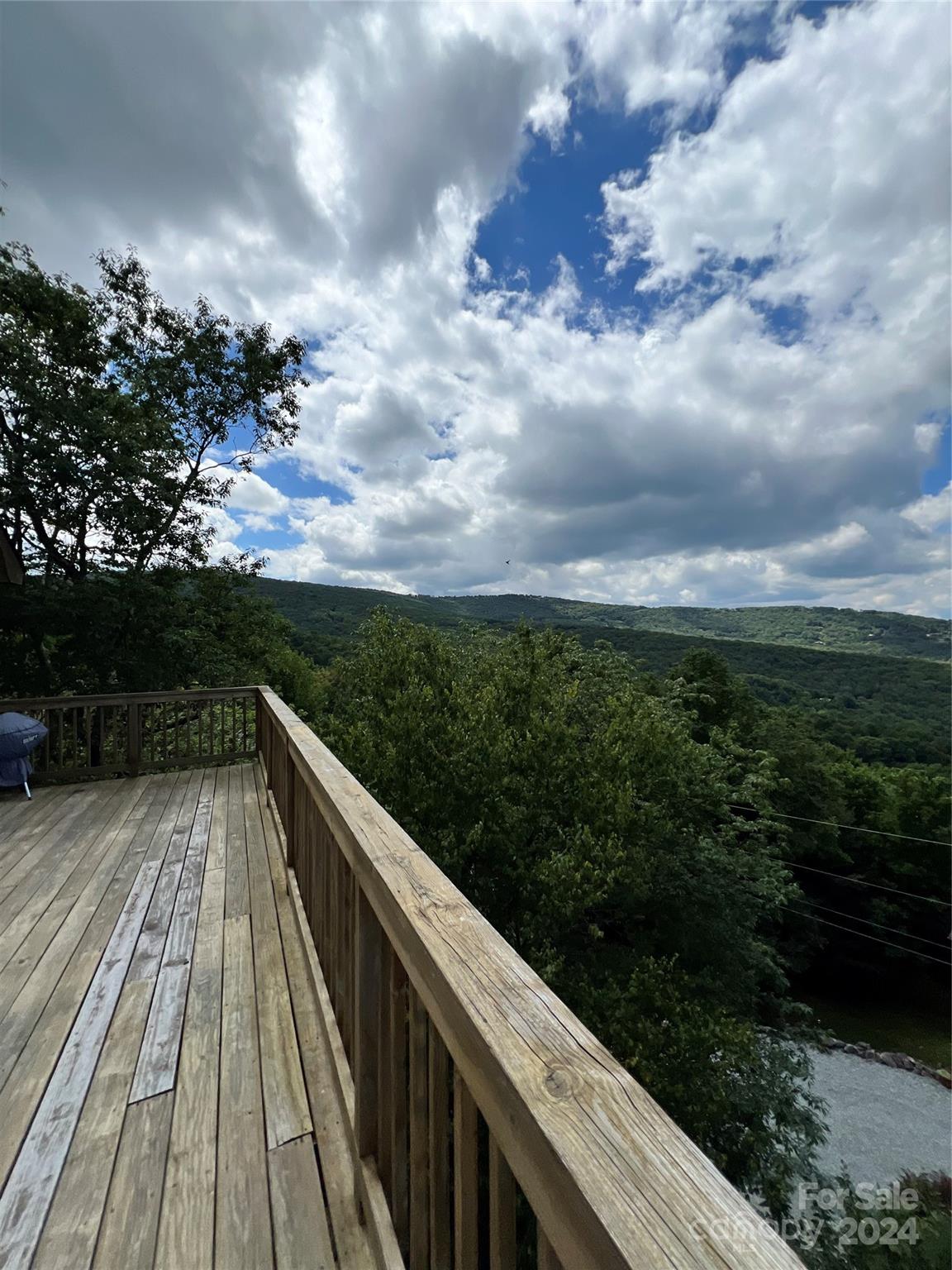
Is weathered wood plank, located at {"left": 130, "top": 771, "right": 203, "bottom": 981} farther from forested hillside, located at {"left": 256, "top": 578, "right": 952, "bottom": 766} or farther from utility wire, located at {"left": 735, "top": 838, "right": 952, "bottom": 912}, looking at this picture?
utility wire, located at {"left": 735, "top": 838, "right": 952, "bottom": 912}

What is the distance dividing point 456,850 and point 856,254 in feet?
51.0

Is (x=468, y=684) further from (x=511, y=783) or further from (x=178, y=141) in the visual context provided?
(x=178, y=141)

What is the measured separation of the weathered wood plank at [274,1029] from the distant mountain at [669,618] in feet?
115

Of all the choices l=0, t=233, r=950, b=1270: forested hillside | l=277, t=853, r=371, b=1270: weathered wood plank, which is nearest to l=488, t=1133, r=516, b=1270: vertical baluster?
l=277, t=853, r=371, b=1270: weathered wood plank

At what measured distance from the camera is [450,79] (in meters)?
7.13

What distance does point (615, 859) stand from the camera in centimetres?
745

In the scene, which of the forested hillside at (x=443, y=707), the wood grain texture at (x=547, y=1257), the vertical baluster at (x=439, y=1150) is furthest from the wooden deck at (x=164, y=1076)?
the forested hillside at (x=443, y=707)

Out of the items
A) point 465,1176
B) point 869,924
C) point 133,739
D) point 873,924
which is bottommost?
point 869,924

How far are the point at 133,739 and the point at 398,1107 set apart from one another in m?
5.08

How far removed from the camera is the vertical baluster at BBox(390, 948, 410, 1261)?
3.57 feet

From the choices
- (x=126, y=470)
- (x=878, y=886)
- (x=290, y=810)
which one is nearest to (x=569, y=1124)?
(x=290, y=810)

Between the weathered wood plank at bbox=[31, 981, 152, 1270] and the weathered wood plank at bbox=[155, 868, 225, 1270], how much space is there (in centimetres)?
15

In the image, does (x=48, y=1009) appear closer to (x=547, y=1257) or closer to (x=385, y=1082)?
(x=385, y=1082)

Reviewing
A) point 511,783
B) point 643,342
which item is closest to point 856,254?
point 643,342
